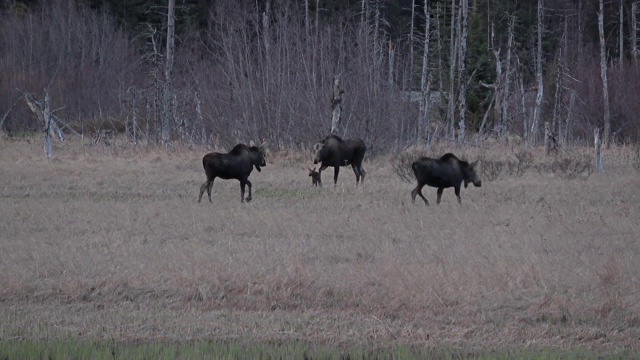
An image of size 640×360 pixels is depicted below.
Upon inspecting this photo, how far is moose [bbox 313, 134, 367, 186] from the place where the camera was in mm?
22547

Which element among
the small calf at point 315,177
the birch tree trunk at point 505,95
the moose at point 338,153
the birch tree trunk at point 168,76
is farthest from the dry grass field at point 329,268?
the birch tree trunk at point 505,95

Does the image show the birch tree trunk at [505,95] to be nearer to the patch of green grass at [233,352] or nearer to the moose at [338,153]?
the moose at [338,153]

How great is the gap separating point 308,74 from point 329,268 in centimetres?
2058

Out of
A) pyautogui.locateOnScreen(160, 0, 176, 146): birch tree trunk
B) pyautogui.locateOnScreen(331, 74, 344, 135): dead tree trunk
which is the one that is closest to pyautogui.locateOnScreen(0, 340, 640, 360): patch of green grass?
pyautogui.locateOnScreen(331, 74, 344, 135): dead tree trunk

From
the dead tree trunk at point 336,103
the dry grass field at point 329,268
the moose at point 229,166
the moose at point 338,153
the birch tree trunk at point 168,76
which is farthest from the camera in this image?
the birch tree trunk at point 168,76

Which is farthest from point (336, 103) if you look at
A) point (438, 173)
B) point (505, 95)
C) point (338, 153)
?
point (505, 95)

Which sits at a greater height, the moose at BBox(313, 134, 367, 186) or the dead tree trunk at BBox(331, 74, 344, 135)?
the dead tree trunk at BBox(331, 74, 344, 135)

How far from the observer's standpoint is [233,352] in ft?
26.5

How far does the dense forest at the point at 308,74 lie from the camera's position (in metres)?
32.0

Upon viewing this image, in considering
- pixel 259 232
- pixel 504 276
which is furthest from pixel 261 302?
pixel 259 232

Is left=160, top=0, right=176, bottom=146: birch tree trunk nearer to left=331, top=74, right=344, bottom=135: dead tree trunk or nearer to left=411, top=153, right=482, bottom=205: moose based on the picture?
left=331, top=74, right=344, bottom=135: dead tree trunk

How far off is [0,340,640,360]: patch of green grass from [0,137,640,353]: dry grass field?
0.26m

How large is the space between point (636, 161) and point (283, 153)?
416 inches

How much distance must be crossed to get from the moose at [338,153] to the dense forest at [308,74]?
660 centimetres
